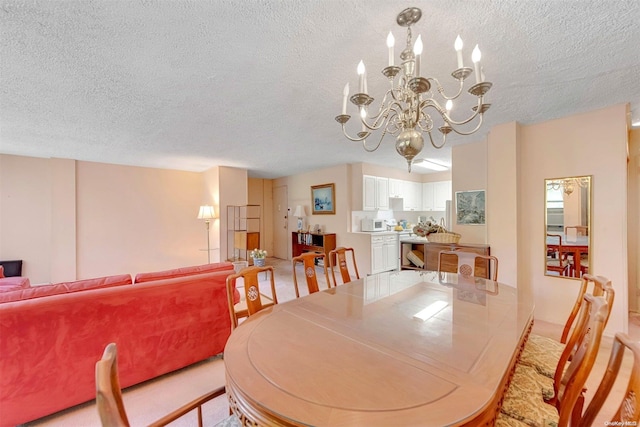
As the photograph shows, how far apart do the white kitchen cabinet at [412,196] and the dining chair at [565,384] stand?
5.34 metres

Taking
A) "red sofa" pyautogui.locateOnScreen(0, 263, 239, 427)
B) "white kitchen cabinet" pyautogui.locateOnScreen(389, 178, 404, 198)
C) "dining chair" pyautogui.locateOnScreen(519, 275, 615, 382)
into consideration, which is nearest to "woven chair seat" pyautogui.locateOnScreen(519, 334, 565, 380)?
"dining chair" pyautogui.locateOnScreen(519, 275, 615, 382)

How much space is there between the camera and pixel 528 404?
3.75ft

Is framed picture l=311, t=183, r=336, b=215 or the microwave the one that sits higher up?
framed picture l=311, t=183, r=336, b=215

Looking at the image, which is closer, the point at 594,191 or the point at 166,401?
the point at 166,401

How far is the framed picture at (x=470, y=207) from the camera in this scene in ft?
12.5

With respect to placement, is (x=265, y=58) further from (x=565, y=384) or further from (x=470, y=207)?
(x=470, y=207)

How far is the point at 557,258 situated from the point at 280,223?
598cm

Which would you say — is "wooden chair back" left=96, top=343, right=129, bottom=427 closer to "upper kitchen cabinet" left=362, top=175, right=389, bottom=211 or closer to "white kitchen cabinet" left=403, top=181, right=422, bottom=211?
"upper kitchen cabinet" left=362, top=175, right=389, bottom=211

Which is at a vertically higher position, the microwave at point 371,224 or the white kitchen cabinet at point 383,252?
the microwave at point 371,224

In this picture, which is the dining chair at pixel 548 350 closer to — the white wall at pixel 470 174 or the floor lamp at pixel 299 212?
the white wall at pixel 470 174

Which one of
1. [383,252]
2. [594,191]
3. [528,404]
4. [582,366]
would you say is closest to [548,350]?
[528,404]

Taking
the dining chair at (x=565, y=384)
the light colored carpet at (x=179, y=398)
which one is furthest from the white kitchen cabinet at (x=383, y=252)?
the dining chair at (x=565, y=384)

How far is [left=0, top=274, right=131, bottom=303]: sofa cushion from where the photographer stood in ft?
5.45

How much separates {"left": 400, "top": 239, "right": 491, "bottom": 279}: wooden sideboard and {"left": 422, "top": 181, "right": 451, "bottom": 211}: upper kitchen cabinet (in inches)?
113
